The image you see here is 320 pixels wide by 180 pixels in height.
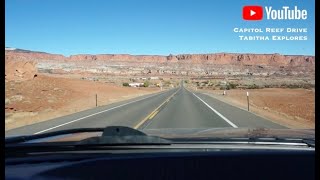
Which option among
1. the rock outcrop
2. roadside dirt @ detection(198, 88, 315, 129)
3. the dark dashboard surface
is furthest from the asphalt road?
the rock outcrop

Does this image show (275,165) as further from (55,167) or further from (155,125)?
(155,125)

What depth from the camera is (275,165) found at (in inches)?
120

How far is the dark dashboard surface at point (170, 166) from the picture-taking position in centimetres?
282

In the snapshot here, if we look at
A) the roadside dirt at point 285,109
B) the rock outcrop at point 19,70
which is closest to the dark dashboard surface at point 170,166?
the roadside dirt at point 285,109

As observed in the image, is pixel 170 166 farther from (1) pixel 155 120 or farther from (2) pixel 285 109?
(2) pixel 285 109

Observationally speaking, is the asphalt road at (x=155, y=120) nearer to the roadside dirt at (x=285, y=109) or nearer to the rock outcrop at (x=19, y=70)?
the roadside dirt at (x=285, y=109)

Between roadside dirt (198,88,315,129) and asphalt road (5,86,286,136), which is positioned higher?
asphalt road (5,86,286,136)

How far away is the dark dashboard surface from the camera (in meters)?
2.82

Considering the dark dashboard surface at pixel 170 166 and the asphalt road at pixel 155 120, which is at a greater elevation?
the dark dashboard surface at pixel 170 166

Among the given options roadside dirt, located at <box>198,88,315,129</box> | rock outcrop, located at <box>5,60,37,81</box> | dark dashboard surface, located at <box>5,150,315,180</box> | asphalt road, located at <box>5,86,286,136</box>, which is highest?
rock outcrop, located at <box>5,60,37,81</box>

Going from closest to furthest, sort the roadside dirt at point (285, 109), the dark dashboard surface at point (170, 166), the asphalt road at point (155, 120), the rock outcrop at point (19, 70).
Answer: the dark dashboard surface at point (170, 166) < the asphalt road at point (155, 120) < the roadside dirt at point (285, 109) < the rock outcrop at point (19, 70)

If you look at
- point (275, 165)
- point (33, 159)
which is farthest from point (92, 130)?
point (275, 165)

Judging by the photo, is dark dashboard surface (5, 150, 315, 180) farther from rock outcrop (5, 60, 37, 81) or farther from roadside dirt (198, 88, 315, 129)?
rock outcrop (5, 60, 37, 81)

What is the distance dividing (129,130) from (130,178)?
1.33 meters
